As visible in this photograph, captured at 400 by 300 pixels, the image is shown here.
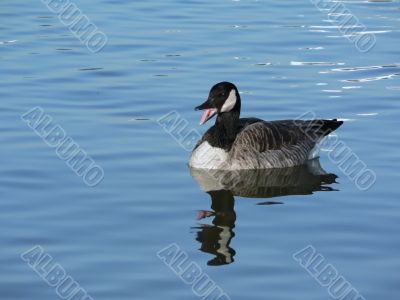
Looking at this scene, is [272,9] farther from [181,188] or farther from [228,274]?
[228,274]

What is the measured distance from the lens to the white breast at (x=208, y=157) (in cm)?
1717

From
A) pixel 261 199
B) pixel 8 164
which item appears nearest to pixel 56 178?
pixel 8 164

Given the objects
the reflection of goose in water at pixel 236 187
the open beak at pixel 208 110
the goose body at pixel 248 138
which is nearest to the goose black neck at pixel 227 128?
the goose body at pixel 248 138

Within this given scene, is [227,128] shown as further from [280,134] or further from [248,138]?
[280,134]

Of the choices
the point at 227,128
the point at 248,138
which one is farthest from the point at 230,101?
the point at 248,138

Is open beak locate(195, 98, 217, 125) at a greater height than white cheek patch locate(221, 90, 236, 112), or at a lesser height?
lesser

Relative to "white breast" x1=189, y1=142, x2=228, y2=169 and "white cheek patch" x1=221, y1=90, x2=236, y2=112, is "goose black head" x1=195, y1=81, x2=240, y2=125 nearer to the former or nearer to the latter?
"white cheek patch" x1=221, y1=90, x2=236, y2=112

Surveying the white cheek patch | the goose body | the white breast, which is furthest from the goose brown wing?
the white cheek patch

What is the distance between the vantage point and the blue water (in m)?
12.6

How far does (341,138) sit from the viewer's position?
18.3m

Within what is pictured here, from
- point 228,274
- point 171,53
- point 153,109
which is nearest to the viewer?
point 228,274

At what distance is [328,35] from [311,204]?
11344 millimetres

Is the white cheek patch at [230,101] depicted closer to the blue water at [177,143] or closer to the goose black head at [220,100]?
the goose black head at [220,100]

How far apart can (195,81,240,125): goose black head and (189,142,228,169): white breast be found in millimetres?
403
